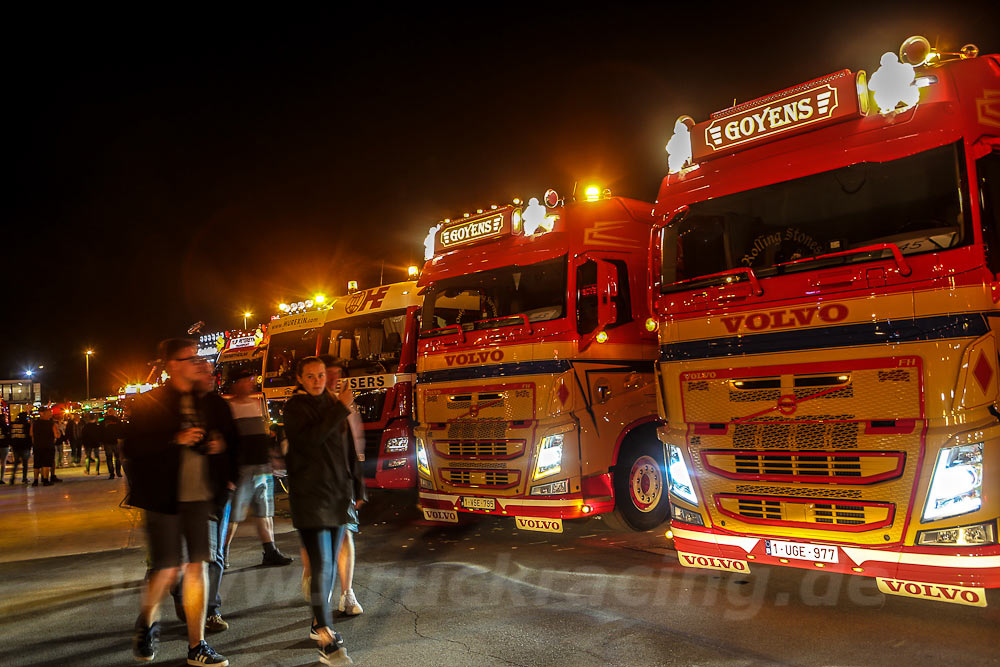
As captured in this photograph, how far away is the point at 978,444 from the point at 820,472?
3.06 ft

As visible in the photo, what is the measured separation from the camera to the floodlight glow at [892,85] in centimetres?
492

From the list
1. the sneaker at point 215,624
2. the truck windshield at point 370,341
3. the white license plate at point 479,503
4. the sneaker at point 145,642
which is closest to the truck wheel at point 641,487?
the white license plate at point 479,503

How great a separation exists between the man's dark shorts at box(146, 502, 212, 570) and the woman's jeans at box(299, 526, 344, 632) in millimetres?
601

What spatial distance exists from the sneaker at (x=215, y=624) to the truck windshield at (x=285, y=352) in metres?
7.42

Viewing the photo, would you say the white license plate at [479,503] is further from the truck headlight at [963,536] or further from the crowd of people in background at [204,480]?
the truck headlight at [963,536]

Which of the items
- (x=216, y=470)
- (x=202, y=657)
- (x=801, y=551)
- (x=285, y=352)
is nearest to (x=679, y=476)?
(x=801, y=551)

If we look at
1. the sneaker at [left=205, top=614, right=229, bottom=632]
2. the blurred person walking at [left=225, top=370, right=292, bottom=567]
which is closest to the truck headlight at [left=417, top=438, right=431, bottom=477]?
the blurred person walking at [left=225, top=370, right=292, bottom=567]

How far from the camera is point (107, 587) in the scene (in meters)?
6.65

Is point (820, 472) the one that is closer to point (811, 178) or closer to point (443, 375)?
point (811, 178)

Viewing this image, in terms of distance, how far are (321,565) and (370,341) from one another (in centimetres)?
680

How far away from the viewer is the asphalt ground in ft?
14.8

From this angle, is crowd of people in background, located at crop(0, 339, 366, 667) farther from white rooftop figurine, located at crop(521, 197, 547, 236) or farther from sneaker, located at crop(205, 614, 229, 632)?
white rooftop figurine, located at crop(521, 197, 547, 236)

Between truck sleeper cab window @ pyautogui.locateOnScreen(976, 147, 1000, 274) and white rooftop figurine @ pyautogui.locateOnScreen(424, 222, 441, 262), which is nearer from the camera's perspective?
truck sleeper cab window @ pyautogui.locateOnScreen(976, 147, 1000, 274)

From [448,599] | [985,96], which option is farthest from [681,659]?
[985,96]
